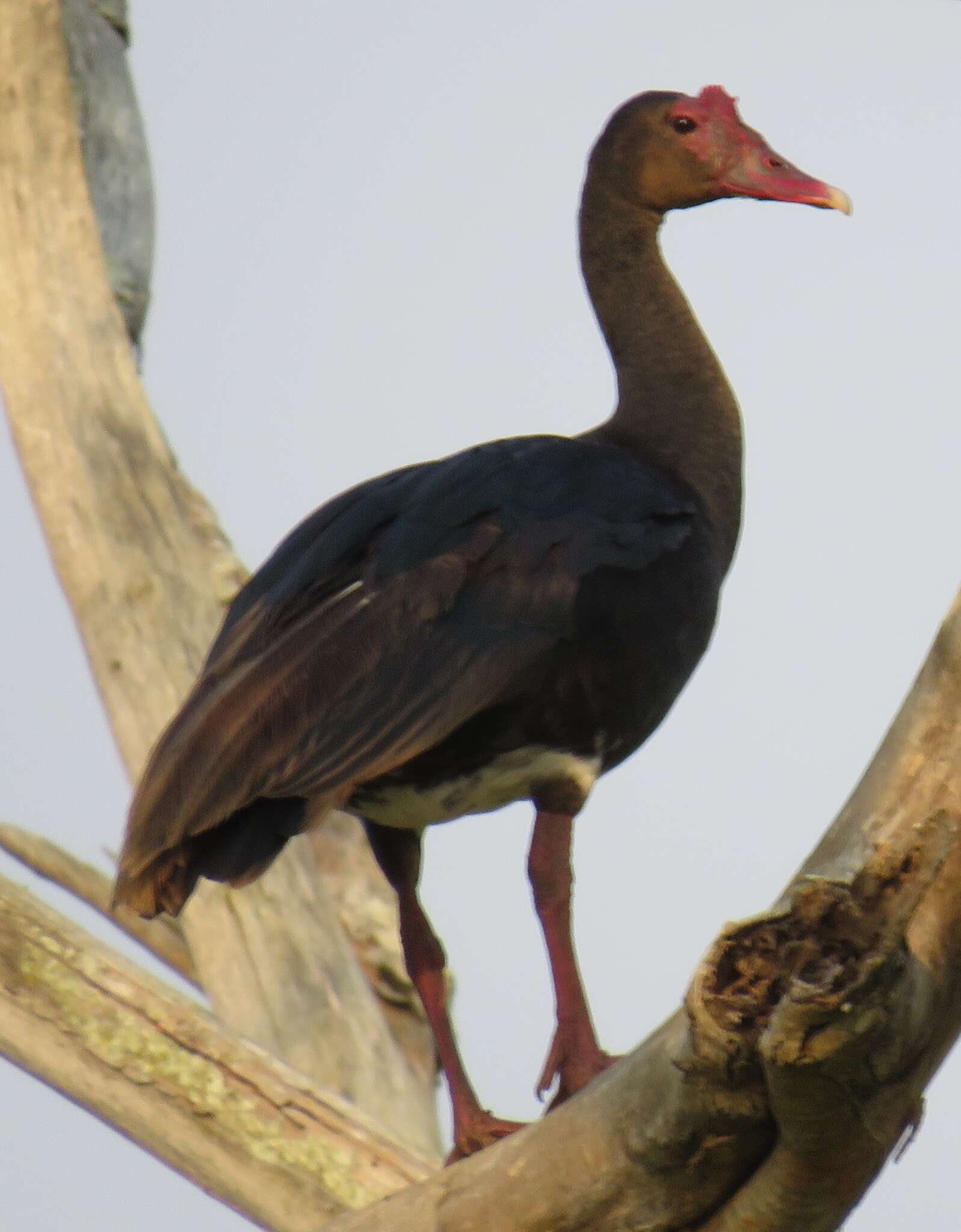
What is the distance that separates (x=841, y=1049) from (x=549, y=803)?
154cm

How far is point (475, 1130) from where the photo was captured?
365 centimetres

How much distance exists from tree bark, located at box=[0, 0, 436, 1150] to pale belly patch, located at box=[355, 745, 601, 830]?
899 millimetres

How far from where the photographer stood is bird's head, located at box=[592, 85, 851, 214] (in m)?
4.55

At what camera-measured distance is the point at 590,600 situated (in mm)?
3455

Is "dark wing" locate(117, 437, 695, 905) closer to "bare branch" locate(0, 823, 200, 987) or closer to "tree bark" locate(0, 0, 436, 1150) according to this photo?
"tree bark" locate(0, 0, 436, 1150)

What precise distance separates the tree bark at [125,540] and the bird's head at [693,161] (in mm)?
1292

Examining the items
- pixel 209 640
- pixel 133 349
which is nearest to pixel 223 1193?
pixel 209 640

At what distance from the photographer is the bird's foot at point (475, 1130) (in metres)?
3.63

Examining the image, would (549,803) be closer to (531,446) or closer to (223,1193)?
Answer: (531,446)

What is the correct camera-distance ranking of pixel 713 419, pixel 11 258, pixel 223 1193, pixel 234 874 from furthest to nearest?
1. pixel 11 258
2. pixel 713 419
3. pixel 223 1193
4. pixel 234 874

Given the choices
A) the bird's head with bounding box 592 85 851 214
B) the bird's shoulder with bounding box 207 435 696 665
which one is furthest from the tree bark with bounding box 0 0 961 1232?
the bird's head with bounding box 592 85 851 214

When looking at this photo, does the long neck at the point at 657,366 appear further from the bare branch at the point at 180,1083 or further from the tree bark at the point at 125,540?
the bare branch at the point at 180,1083

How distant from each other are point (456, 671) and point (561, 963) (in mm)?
642

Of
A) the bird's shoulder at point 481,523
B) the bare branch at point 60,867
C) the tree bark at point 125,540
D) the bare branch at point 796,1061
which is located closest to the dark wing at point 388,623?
the bird's shoulder at point 481,523
